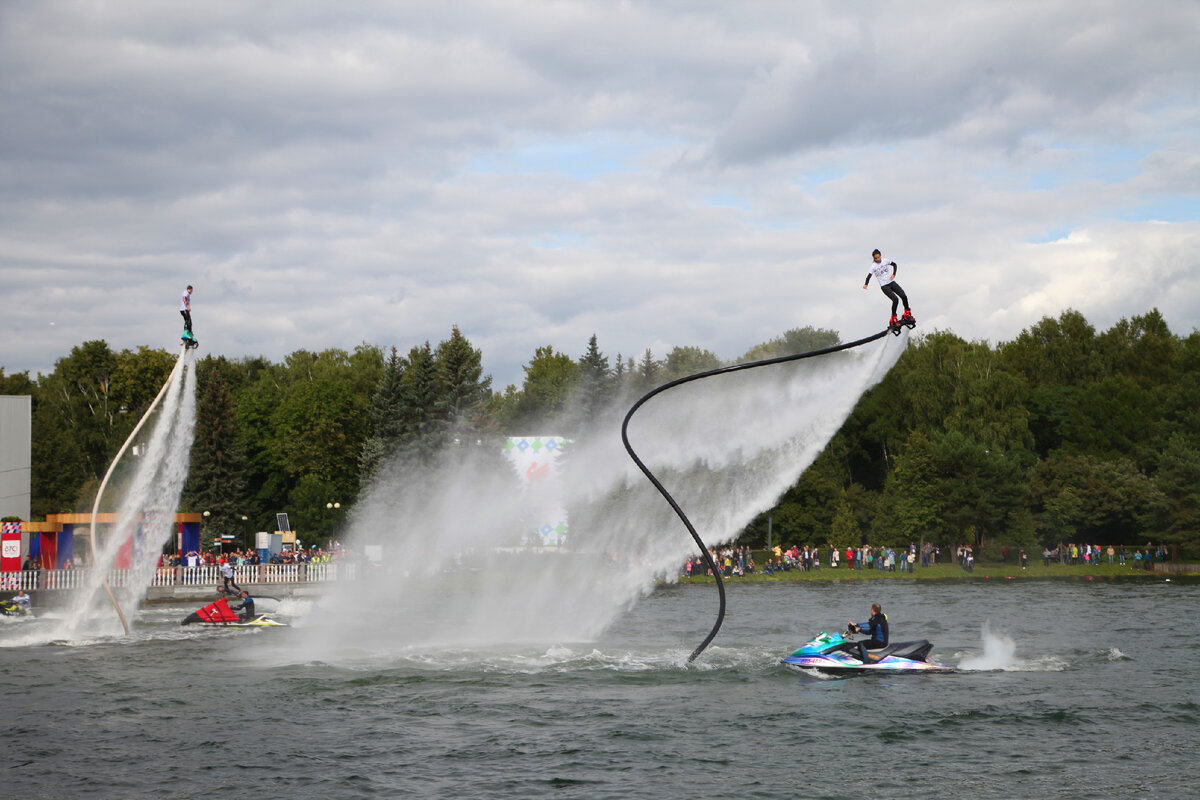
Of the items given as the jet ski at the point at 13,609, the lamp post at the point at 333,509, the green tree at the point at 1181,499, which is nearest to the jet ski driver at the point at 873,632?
the jet ski at the point at 13,609

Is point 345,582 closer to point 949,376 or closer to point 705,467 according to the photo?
point 705,467

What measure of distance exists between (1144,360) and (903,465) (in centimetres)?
5002

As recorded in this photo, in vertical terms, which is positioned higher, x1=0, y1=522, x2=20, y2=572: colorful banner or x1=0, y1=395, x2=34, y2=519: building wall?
x1=0, y1=395, x2=34, y2=519: building wall

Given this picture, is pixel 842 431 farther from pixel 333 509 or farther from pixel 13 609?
pixel 13 609

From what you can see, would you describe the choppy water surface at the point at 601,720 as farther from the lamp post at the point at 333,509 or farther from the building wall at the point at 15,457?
the lamp post at the point at 333,509

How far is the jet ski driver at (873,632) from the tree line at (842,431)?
27.2 meters

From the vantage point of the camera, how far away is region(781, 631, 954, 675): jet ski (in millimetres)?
31812

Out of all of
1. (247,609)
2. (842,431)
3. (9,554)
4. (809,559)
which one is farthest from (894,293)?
(842,431)

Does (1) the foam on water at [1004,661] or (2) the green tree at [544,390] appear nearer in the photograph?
(1) the foam on water at [1004,661]

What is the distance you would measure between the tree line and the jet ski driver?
2719 centimetres

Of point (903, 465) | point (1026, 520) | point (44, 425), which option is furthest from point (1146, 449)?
point (44, 425)

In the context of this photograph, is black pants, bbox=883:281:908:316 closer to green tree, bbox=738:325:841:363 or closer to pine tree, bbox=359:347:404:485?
green tree, bbox=738:325:841:363

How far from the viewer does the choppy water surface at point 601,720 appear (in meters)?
20.9

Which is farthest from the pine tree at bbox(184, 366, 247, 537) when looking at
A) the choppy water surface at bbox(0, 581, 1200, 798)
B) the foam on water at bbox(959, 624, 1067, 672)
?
the foam on water at bbox(959, 624, 1067, 672)
